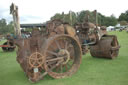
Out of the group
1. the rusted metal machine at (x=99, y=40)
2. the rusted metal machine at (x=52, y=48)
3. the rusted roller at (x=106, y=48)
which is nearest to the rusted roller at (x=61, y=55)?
the rusted metal machine at (x=52, y=48)

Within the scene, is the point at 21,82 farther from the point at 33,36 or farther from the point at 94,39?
the point at 94,39

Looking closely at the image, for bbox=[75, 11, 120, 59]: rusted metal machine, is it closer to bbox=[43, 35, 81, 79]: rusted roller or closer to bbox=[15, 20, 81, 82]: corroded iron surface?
bbox=[43, 35, 81, 79]: rusted roller

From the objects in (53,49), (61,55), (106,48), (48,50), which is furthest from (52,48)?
(106,48)

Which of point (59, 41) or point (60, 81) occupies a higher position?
point (59, 41)

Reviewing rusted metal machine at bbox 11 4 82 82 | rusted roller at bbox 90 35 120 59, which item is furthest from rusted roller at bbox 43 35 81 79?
rusted roller at bbox 90 35 120 59

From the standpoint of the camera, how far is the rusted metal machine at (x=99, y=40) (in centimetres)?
629

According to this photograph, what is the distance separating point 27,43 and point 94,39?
3.53 meters

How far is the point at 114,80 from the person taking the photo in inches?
153

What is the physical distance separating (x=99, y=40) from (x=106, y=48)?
588 mm

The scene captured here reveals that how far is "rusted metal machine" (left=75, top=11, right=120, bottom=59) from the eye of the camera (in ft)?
20.6

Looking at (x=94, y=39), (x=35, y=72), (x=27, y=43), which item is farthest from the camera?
(x=94, y=39)

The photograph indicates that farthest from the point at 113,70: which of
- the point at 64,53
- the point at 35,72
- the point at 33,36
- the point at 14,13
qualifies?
the point at 14,13

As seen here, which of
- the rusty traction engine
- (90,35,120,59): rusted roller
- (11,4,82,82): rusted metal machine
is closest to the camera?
the rusty traction engine

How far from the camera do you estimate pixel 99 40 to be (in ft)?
21.8
